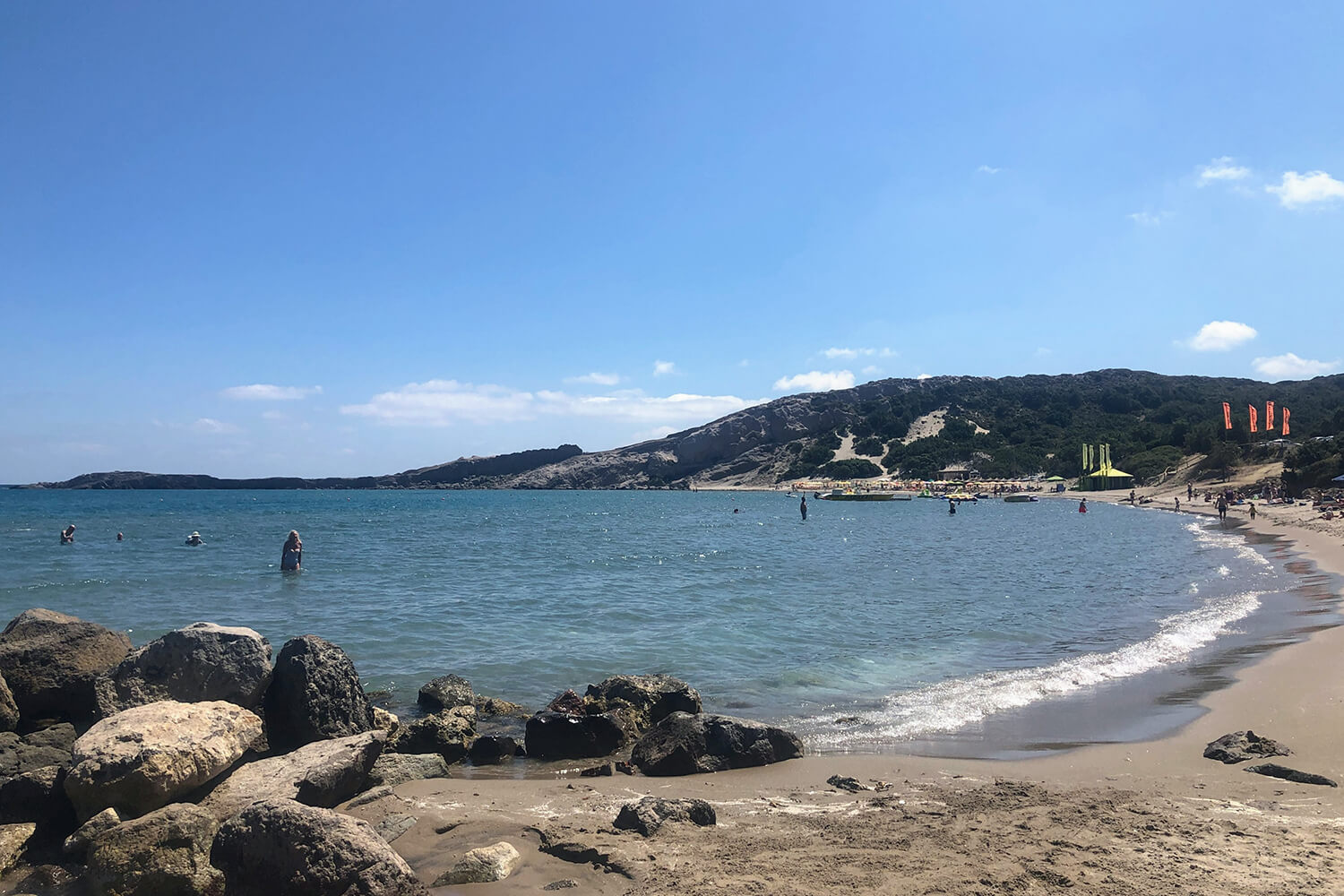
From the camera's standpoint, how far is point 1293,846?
5094mm

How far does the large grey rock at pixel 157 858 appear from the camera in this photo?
193 inches

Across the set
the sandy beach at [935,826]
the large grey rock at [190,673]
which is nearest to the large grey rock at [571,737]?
the sandy beach at [935,826]

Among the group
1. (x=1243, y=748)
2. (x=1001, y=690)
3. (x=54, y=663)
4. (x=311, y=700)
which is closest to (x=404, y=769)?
(x=311, y=700)

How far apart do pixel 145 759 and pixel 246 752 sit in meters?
1.10

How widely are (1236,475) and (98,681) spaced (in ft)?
265

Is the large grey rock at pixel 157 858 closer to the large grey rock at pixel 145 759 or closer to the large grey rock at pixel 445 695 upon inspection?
the large grey rock at pixel 145 759

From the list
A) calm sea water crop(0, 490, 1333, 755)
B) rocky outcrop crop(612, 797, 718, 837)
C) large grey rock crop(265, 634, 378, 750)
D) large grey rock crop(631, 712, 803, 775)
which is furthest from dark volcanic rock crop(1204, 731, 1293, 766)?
large grey rock crop(265, 634, 378, 750)

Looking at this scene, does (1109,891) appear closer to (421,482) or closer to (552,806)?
(552,806)

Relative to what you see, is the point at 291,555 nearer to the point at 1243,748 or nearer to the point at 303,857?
the point at 303,857

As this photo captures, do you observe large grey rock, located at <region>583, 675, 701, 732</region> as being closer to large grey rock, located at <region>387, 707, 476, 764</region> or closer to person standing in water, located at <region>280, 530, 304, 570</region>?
large grey rock, located at <region>387, 707, 476, 764</region>

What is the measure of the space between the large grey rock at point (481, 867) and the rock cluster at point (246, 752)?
0.04ft

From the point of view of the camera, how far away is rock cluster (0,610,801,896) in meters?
4.76

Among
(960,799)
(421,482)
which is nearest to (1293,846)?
(960,799)

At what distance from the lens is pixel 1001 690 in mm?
10391
